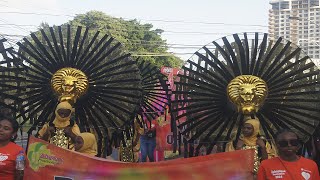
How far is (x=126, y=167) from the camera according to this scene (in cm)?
413

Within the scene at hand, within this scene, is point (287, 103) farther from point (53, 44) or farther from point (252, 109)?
point (53, 44)

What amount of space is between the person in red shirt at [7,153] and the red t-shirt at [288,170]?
1.78 m

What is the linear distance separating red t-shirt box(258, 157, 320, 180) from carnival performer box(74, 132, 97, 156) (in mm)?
2076

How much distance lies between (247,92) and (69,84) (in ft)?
6.21

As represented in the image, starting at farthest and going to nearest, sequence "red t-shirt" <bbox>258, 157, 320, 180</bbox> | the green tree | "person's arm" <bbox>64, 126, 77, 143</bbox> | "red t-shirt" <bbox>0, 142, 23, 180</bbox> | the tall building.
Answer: the tall building < the green tree < "person's arm" <bbox>64, 126, 77, 143</bbox> < "red t-shirt" <bbox>0, 142, 23, 180</bbox> < "red t-shirt" <bbox>258, 157, 320, 180</bbox>

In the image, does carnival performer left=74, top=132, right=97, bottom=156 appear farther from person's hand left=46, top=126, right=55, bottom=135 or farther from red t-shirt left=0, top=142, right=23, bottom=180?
red t-shirt left=0, top=142, right=23, bottom=180

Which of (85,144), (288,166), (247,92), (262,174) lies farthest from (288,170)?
(85,144)

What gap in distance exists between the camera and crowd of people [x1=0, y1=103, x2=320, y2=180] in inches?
139

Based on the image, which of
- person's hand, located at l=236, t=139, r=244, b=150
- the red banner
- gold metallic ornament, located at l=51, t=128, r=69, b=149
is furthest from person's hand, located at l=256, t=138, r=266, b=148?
gold metallic ornament, located at l=51, t=128, r=69, b=149

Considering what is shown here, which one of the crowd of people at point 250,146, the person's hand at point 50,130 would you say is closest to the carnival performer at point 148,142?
the crowd of people at point 250,146

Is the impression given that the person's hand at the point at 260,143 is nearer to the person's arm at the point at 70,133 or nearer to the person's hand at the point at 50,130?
the person's arm at the point at 70,133

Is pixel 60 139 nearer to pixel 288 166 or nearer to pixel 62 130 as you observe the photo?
pixel 62 130

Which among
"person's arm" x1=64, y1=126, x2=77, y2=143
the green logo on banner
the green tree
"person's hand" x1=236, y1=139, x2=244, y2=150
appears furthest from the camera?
the green tree

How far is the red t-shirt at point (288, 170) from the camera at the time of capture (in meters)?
3.49
